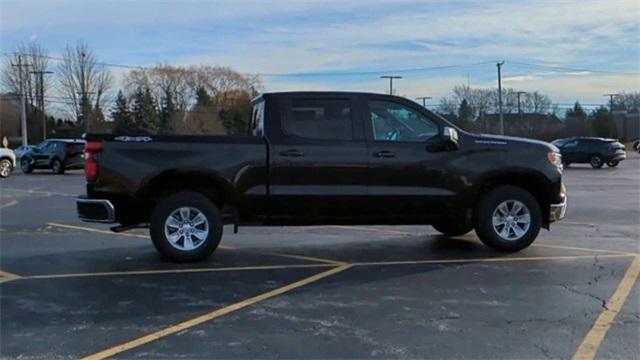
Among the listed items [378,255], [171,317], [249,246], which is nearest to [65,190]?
[249,246]

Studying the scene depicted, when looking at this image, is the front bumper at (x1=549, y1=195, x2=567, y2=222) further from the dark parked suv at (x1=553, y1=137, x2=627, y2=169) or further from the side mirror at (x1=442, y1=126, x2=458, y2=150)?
the dark parked suv at (x1=553, y1=137, x2=627, y2=169)

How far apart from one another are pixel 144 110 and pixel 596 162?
65349 mm

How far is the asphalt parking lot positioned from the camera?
16.6ft

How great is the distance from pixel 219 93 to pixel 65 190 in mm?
82696

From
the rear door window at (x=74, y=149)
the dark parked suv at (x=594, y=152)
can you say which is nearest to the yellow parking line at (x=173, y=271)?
the rear door window at (x=74, y=149)

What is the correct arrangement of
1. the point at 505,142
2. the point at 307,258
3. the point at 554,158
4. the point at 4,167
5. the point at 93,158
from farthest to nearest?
the point at 4,167
the point at 554,158
the point at 505,142
the point at 307,258
the point at 93,158

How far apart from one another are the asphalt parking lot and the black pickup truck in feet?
1.57

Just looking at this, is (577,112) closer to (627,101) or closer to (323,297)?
(627,101)

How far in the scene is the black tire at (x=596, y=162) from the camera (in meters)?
36.1

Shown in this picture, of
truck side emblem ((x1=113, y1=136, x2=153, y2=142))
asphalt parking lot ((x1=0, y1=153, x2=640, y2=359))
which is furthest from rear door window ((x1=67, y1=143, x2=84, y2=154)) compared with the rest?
truck side emblem ((x1=113, y1=136, x2=153, y2=142))

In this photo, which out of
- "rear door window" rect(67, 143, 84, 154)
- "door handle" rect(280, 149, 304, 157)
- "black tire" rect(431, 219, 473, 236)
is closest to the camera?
"door handle" rect(280, 149, 304, 157)

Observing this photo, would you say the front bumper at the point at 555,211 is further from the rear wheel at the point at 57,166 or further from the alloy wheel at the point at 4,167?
the rear wheel at the point at 57,166

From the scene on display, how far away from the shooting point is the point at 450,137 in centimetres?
837

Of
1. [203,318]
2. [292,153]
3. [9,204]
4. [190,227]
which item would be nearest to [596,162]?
[9,204]
